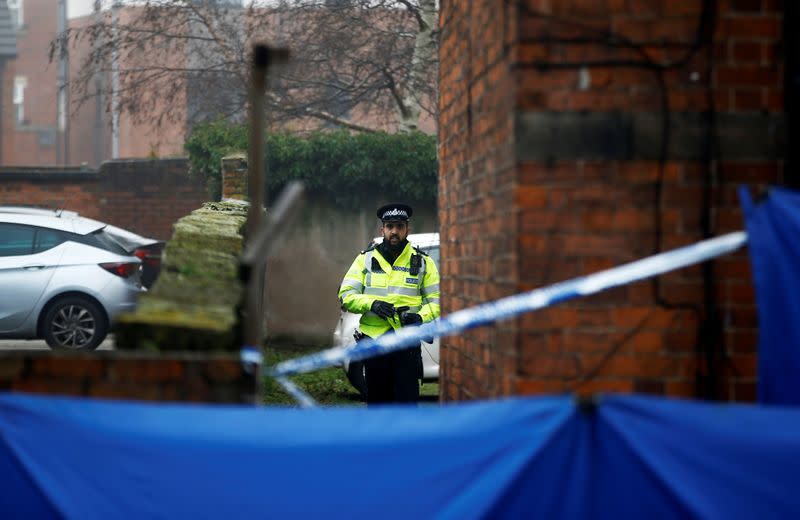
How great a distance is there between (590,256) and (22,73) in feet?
181

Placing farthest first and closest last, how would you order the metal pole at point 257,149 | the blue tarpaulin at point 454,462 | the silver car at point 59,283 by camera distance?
the silver car at point 59,283 → the metal pole at point 257,149 → the blue tarpaulin at point 454,462

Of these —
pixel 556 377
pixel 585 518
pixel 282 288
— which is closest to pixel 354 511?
pixel 585 518

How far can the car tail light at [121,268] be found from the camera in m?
13.9

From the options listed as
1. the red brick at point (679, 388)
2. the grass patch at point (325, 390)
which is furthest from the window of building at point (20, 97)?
the red brick at point (679, 388)

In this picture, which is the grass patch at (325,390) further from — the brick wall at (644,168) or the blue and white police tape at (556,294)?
the blue and white police tape at (556,294)

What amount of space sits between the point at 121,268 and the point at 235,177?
2291 mm

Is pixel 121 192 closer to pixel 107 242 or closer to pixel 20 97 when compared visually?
pixel 107 242

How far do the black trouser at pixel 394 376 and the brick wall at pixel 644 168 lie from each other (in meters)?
3.54

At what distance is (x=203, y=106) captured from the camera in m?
23.1

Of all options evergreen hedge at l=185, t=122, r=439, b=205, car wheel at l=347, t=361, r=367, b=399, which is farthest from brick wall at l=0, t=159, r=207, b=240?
car wheel at l=347, t=361, r=367, b=399

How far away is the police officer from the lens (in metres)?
7.54

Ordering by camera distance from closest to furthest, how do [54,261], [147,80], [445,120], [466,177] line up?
[466,177] < [445,120] < [54,261] < [147,80]

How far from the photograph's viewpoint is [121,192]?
2194cm

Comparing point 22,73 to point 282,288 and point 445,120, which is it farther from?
point 445,120
